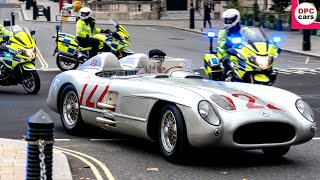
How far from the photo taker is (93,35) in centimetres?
2388

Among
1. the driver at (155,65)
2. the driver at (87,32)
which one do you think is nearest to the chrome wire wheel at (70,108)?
the driver at (155,65)

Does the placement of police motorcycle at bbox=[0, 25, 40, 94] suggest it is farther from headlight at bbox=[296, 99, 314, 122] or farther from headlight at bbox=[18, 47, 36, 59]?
headlight at bbox=[296, 99, 314, 122]

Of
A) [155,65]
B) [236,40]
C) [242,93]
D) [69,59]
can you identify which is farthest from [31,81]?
[242,93]

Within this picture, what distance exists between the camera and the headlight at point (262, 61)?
681 inches

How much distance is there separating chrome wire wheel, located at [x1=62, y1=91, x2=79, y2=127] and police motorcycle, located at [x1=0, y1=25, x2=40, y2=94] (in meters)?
6.10

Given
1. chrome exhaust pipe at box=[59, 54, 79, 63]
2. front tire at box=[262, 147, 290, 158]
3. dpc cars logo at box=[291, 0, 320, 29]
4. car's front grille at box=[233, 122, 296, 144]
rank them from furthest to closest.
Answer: dpc cars logo at box=[291, 0, 320, 29]
chrome exhaust pipe at box=[59, 54, 79, 63]
front tire at box=[262, 147, 290, 158]
car's front grille at box=[233, 122, 296, 144]

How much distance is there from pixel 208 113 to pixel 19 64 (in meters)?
9.58

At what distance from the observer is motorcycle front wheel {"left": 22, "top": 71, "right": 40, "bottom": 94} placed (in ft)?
58.7

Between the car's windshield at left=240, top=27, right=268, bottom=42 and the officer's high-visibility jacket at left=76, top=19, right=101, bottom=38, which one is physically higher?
the car's windshield at left=240, top=27, right=268, bottom=42

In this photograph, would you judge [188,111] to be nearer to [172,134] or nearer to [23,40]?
[172,134]

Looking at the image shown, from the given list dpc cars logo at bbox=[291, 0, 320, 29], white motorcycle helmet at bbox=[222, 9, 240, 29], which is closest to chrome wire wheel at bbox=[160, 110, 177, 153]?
white motorcycle helmet at bbox=[222, 9, 240, 29]

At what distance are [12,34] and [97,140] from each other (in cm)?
756

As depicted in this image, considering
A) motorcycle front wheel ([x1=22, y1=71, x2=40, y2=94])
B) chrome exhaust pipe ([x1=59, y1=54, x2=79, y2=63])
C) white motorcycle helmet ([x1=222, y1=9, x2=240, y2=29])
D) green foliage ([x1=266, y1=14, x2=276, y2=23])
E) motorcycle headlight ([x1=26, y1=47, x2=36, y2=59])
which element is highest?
white motorcycle helmet ([x1=222, y1=9, x2=240, y2=29])

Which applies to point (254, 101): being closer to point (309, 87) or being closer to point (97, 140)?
point (97, 140)
